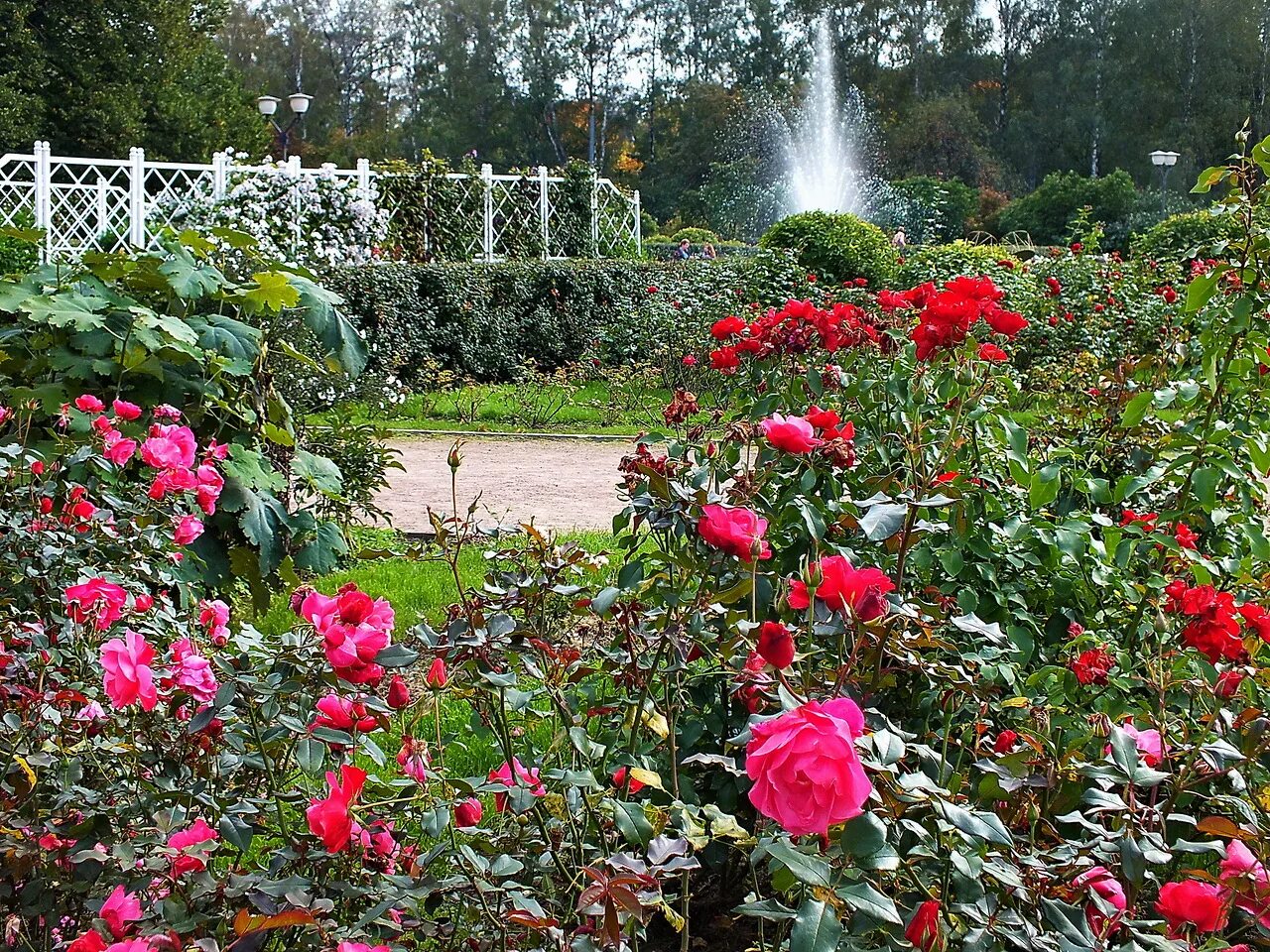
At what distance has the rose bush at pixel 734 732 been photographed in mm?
981

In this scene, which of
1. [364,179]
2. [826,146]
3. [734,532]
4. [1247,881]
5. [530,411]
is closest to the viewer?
[1247,881]

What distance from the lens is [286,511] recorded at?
3.03 meters

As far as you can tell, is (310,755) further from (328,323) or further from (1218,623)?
(328,323)

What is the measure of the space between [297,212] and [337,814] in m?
9.79

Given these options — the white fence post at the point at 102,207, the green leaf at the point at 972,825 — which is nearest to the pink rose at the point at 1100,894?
the green leaf at the point at 972,825

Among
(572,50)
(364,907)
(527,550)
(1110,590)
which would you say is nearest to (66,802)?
(364,907)

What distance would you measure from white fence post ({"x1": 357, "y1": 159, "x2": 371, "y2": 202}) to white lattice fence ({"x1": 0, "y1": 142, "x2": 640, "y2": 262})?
0.01 meters

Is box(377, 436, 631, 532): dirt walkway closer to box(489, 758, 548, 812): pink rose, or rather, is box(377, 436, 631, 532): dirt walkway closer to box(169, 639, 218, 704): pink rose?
box(489, 758, 548, 812): pink rose

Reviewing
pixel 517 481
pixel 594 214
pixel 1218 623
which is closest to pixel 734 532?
pixel 1218 623

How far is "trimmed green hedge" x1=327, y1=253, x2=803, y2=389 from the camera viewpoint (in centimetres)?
958

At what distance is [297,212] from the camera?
399 inches

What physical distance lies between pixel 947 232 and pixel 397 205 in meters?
19.6

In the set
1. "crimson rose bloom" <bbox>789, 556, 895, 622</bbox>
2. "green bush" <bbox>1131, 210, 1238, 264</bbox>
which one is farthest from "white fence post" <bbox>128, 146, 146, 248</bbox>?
"crimson rose bloom" <bbox>789, 556, 895, 622</bbox>

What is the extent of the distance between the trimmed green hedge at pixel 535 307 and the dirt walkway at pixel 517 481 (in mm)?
2283
